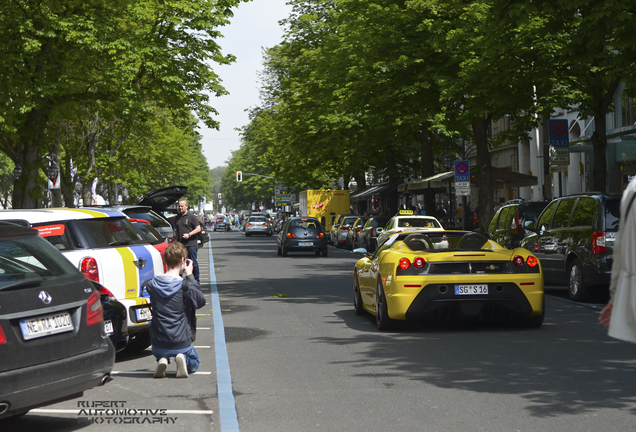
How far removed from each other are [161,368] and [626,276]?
4.93 meters

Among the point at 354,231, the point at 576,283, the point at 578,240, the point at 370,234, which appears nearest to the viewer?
the point at 578,240

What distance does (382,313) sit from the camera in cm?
1070

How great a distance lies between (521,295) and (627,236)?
6.67 m

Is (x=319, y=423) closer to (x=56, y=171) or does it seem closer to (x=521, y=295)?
(x=521, y=295)

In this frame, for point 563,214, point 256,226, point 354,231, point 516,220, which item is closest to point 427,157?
point 354,231

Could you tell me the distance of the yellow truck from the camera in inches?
2060

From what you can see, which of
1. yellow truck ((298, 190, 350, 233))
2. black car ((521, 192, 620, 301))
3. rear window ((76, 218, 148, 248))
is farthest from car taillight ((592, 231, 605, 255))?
yellow truck ((298, 190, 350, 233))

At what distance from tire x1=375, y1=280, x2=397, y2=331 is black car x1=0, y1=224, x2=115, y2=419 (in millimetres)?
4956

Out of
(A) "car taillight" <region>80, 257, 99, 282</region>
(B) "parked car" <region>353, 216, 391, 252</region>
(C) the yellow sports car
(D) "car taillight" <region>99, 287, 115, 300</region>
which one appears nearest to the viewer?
(D) "car taillight" <region>99, 287, 115, 300</region>

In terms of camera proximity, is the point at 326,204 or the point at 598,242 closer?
the point at 598,242

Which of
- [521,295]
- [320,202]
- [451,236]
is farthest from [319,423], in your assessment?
[320,202]

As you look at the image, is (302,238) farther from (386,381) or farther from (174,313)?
(386,381)

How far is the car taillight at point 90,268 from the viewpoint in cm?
880

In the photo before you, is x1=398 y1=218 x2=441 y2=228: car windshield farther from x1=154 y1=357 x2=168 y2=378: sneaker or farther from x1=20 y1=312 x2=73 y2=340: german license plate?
x1=20 y1=312 x2=73 y2=340: german license plate
